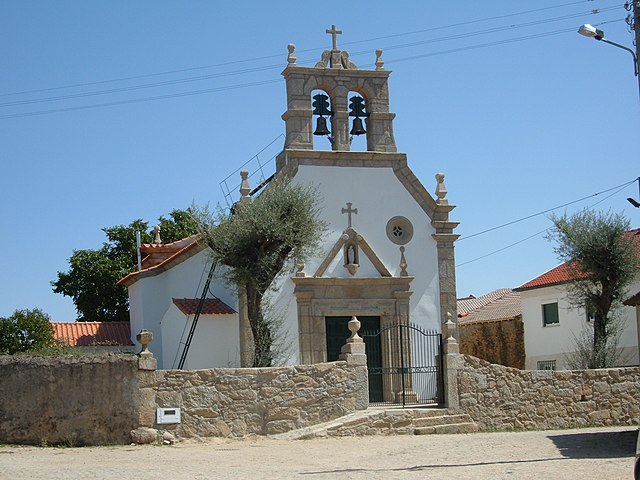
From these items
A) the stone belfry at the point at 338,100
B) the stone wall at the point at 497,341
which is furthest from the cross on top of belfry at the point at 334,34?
the stone wall at the point at 497,341

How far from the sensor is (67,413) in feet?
58.4

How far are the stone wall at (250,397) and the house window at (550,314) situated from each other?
16335 mm

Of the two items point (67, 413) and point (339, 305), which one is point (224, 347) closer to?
point (339, 305)

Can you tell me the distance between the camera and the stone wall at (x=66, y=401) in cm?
1775

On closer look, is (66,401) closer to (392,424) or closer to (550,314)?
(392,424)

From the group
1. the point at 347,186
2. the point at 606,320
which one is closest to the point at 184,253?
the point at 347,186

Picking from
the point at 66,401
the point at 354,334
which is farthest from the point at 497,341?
the point at 66,401

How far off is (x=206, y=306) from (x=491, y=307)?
2034 centimetres

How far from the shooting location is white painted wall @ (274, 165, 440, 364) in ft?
84.4

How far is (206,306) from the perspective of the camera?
25109 mm

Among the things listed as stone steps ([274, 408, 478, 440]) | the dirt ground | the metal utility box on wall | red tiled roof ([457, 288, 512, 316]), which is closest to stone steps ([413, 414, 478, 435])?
stone steps ([274, 408, 478, 440])

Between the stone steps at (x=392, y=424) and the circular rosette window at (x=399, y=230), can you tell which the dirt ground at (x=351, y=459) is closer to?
the stone steps at (x=392, y=424)

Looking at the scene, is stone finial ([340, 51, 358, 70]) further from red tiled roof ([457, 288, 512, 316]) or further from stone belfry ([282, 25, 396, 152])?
red tiled roof ([457, 288, 512, 316])

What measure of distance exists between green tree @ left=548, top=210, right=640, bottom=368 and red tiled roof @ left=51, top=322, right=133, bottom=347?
13.0 metres
